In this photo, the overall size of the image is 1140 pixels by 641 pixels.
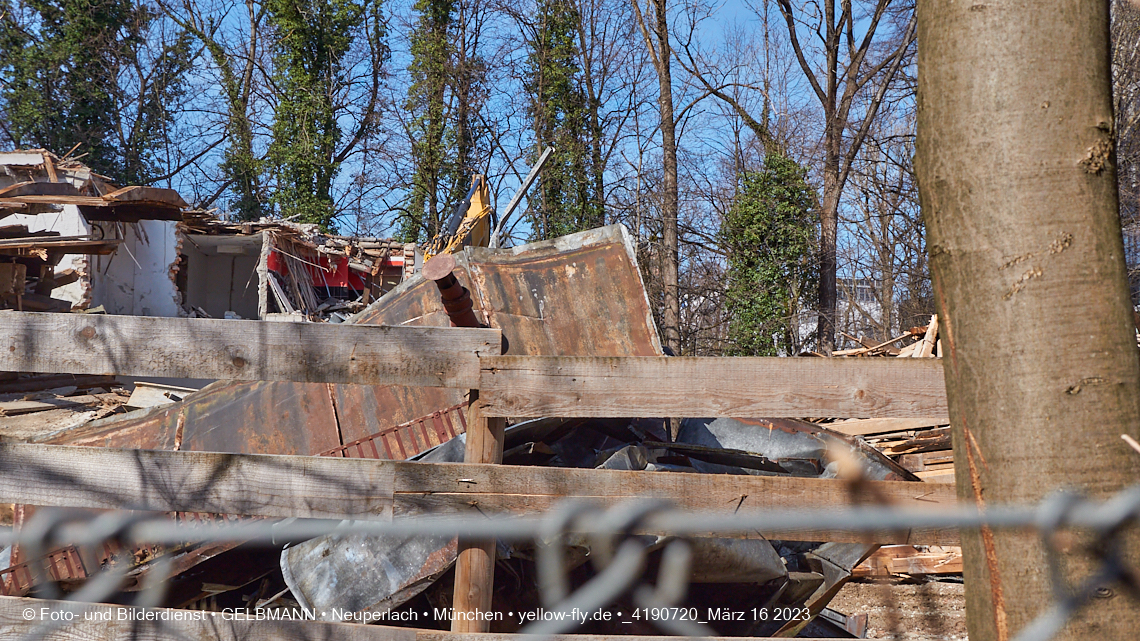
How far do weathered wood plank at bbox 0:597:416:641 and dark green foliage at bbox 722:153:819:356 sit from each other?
14882 mm

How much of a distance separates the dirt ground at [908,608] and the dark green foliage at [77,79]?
27262 mm

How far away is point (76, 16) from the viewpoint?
25.3 meters

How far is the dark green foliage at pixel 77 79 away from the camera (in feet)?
81.2

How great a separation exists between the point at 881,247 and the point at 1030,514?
2330 cm

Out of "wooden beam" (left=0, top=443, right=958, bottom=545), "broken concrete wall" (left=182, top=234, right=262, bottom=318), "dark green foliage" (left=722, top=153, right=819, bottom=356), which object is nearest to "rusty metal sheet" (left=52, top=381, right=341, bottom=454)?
"wooden beam" (left=0, top=443, right=958, bottom=545)

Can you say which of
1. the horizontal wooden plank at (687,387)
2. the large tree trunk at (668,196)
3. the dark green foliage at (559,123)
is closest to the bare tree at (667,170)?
the large tree trunk at (668,196)

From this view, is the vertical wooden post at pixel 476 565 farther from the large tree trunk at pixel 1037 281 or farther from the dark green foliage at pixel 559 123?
the dark green foliage at pixel 559 123

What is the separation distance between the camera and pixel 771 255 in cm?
1698

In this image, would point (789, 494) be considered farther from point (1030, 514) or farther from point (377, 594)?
point (377, 594)

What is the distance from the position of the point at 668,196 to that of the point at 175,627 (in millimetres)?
16145

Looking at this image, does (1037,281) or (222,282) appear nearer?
(1037,281)

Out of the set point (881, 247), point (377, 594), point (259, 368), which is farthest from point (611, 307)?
point (881, 247)

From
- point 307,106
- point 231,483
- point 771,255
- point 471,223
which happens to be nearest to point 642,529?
point 231,483

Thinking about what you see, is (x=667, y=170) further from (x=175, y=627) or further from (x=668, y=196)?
(x=175, y=627)
